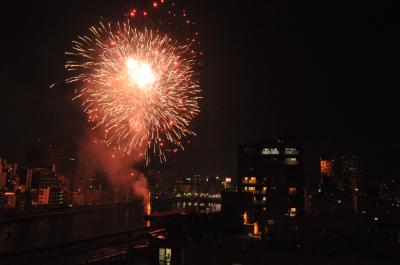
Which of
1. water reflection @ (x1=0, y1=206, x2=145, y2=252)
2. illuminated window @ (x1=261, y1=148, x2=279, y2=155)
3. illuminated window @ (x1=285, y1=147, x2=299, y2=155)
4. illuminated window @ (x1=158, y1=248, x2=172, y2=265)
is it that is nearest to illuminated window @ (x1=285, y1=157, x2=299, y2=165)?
illuminated window @ (x1=285, y1=147, x2=299, y2=155)

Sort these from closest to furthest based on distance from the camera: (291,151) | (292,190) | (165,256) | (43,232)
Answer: (165,256) → (292,190) → (291,151) → (43,232)

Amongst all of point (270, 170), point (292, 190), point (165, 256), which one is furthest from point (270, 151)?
point (165, 256)

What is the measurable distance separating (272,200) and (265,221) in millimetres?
2131

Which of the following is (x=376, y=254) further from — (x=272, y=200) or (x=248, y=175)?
(x=248, y=175)

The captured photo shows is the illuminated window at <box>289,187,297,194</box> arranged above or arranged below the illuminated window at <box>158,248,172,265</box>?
above

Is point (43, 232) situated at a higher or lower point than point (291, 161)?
lower

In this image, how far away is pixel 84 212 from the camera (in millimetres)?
60906

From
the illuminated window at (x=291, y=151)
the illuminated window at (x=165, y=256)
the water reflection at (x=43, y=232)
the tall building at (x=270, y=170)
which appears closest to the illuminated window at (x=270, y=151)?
the tall building at (x=270, y=170)

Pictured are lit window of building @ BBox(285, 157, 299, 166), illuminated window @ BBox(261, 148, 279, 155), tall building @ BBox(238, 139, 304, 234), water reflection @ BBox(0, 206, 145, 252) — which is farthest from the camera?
illuminated window @ BBox(261, 148, 279, 155)

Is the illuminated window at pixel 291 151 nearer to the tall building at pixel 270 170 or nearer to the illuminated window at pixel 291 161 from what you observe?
the tall building at pixel 270 170

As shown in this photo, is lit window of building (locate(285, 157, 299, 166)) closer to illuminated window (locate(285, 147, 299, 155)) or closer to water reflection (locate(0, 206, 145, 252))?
illuminated window (locate(285, 147, 299, 155))

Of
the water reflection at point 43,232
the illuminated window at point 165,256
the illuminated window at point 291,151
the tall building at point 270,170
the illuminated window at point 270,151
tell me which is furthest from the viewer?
the illuminated window at point 270,151

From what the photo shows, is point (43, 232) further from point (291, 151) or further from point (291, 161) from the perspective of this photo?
point (291, 151)

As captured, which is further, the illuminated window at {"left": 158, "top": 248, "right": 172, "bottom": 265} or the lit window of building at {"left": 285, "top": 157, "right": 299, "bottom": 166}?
the lit window of building at {"left": 285, "top": 157, "right": 299, "bottom": 166}
